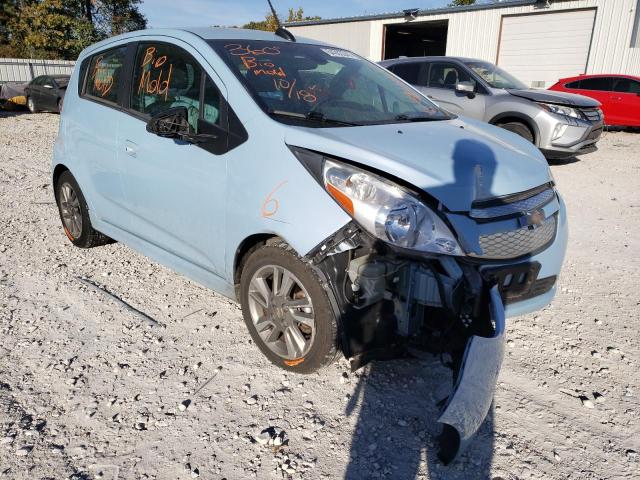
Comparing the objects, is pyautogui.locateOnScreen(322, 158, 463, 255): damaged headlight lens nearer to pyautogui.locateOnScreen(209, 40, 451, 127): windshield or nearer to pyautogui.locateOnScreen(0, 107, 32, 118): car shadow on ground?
pyautogui.locateOnScreen(209, 40, 451, 127): windshield

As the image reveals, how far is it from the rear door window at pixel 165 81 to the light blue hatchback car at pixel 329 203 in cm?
1

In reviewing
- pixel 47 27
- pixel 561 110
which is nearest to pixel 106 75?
pixel 561 110

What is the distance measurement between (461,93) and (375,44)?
616 inches

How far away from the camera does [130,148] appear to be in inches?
139

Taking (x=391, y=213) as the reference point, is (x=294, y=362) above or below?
below

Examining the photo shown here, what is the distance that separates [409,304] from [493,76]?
8079mm

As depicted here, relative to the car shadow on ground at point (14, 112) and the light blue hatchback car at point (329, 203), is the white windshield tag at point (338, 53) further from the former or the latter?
the car shadow on ground at point (14, 112)

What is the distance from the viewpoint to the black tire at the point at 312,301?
250 cm

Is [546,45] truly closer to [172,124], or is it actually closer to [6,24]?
[172,124]

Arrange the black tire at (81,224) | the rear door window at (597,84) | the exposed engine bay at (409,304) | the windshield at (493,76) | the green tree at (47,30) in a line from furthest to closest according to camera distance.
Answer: the green tree at (47,30) < the rear door window at (597,84) < the windshield at (493,76) < the black tire at (81,224) < the exposed engine bay at (409,304)

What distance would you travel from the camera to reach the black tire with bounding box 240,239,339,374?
2.50m

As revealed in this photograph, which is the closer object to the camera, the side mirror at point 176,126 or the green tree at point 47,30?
the side mirror at point 176,126

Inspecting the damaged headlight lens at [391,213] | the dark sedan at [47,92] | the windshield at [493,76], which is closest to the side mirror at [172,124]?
the damaged headlight lens at [391,213]

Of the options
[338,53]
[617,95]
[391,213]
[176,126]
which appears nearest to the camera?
[391,213]
